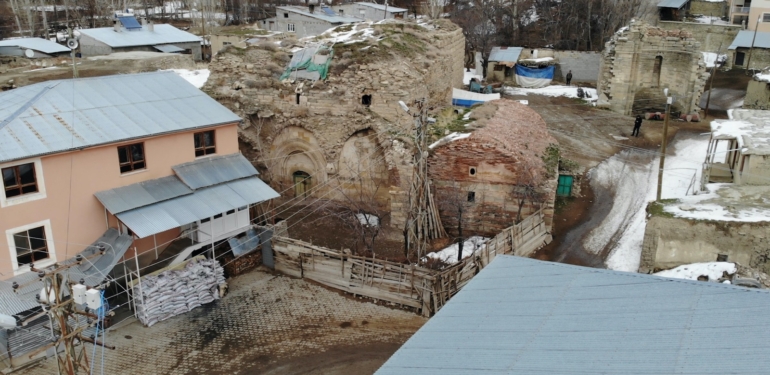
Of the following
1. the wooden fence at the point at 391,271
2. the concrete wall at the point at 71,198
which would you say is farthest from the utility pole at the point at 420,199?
the concrete wall at the point at 71,198

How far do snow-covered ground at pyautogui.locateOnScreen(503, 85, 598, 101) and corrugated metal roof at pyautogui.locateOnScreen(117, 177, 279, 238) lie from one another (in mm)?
29844

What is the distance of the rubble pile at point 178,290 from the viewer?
1858 centimetres

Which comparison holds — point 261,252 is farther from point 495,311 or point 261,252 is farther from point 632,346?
point 632,346

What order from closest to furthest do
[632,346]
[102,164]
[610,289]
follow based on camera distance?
1. [632,346]
2. [610,289]
3. [102,164]

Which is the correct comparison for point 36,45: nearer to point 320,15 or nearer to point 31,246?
point 320,15

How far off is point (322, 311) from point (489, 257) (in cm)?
579

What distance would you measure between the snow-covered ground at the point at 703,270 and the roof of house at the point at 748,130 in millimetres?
5942

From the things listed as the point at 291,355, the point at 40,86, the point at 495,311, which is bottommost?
the point at 291,355

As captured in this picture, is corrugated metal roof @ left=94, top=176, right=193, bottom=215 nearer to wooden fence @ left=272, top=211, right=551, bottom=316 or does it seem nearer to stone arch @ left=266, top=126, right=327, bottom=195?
wooden fence @ left=272, top=211, right=551, bottom=316

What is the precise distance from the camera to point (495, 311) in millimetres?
10773

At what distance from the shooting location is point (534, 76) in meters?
49.5

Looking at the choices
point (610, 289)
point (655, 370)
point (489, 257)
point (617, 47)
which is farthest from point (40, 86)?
point (617, 47)

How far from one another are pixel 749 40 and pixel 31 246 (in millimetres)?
52290

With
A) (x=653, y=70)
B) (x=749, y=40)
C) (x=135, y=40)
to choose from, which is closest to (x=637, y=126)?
(x=653, y=70)
